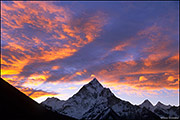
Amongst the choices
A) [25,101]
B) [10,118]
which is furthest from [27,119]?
[25,101]

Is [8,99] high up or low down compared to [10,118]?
up

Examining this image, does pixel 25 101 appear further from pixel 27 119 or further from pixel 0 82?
pixel 27 119

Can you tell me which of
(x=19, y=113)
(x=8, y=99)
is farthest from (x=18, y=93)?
(x=19, y=113)

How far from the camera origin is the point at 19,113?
6900 cm

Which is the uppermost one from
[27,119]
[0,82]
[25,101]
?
[0,82]

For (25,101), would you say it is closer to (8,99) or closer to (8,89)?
(8,89)

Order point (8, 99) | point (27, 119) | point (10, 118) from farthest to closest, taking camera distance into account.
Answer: point (8, 99) < point (27, 119) < point (10, 118)

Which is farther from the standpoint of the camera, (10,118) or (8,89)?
(8,89)

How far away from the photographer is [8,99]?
74.8m

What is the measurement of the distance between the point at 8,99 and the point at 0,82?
15533 millimetres

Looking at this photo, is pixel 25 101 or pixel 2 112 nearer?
pixel 2 112

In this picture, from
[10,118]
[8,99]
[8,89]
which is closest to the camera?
[10,118]

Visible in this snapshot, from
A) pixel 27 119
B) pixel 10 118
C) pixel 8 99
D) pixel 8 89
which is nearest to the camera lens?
pixel 10 118

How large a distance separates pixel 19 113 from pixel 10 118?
8735 millimetres
